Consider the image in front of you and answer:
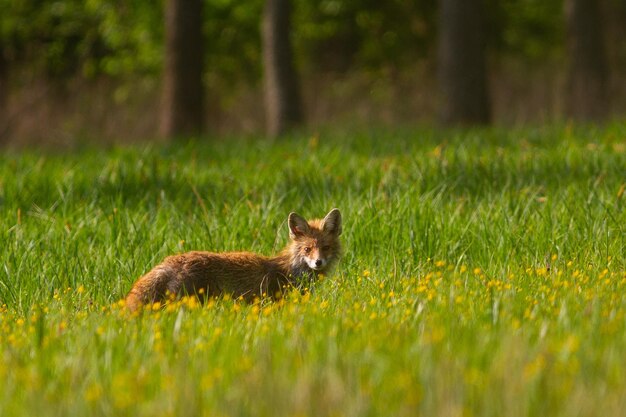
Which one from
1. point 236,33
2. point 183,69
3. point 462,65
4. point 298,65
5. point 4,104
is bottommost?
point 4,104

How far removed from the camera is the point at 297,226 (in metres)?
6.99

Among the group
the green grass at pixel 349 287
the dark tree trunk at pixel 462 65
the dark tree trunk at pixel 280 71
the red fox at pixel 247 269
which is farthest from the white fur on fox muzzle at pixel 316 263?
the dark tree trunk at pixel 280 71

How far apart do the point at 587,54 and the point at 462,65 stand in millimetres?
4833

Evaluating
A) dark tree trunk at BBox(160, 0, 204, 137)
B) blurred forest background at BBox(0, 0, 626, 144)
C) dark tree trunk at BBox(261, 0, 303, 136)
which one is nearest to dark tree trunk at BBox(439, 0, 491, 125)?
dark tree trunk at BBox(261, 0, 303, 136)

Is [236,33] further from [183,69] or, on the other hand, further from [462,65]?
[462,65]

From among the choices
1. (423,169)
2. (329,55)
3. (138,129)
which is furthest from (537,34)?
(423,169)

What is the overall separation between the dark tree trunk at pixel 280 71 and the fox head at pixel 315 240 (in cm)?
1031

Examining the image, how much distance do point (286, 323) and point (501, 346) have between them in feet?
4.30

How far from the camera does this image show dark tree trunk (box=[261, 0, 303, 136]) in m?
17.4

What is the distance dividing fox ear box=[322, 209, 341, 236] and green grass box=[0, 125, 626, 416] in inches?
11.8

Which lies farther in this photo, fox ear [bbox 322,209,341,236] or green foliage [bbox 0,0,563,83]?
green foliage [bbox 0,0,563,83]

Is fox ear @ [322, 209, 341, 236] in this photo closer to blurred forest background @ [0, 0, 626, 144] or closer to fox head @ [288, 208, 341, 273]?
fox head @ [288, 208, 341, 273]

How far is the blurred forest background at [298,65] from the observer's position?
20.0 metres

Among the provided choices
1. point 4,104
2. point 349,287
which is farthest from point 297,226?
point 4,104
